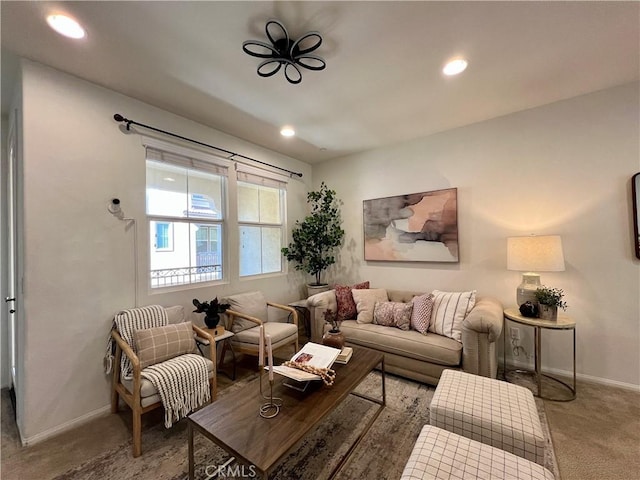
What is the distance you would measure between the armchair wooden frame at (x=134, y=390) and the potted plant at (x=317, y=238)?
1889 mm

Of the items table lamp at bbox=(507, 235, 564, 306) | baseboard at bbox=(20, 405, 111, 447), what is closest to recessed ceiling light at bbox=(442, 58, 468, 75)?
table lamp at bbox=(507, 235, 564, 306)

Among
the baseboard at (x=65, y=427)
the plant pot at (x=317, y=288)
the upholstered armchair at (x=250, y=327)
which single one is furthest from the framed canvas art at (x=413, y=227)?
the baseboard at (x=65, y=427)

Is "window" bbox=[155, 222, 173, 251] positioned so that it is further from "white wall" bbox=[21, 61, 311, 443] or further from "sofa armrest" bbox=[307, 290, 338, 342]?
"sofa armrest" bbox=[307, 290, 338, 342]

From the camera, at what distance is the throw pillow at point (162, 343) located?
2004mm

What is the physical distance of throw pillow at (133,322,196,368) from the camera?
2.00m

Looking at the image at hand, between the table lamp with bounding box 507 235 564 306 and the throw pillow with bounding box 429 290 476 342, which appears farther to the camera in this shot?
the throw pillow with bounding box 429 290 476 342

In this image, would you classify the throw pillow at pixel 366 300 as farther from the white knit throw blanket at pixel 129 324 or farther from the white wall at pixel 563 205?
the white knit throw blanket at pixel 129 324

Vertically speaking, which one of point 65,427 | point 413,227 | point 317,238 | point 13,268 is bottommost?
point 65,427

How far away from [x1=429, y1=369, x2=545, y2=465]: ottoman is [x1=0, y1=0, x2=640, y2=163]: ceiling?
229 cm

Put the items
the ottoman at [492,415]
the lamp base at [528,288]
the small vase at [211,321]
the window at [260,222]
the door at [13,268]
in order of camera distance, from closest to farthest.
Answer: the ottoman at [492,415] < the door at [13,268] < the lamp base at [528,288] < the small vase at [211,321] < the window at [260,222]

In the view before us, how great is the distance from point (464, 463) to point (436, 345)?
53.1 inches

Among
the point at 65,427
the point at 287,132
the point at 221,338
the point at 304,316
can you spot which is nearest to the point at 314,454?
the point at 221,338

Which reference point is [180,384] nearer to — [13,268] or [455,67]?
[13,268]

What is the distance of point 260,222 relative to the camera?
12.2 ft
